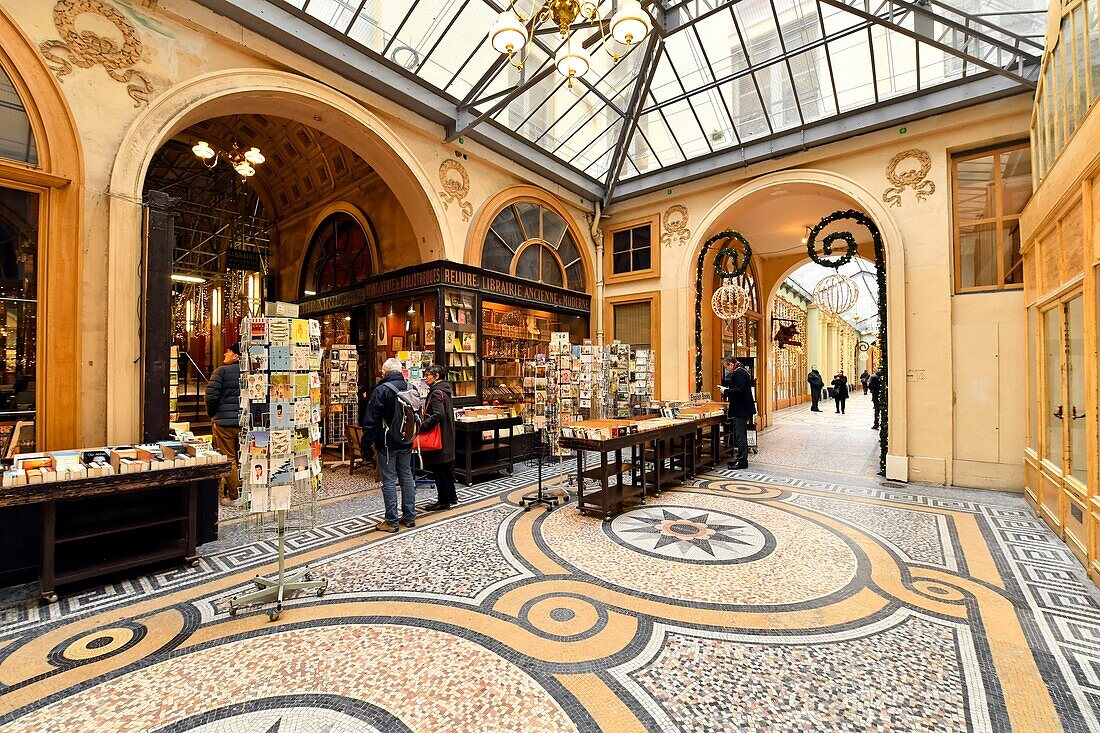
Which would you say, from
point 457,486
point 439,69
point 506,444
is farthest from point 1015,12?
point 457,486

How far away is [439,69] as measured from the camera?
283 inches

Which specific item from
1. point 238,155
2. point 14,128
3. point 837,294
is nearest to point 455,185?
point 238,155

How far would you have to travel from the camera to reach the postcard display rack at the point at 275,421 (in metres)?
3.13

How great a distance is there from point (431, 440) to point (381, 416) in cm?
73

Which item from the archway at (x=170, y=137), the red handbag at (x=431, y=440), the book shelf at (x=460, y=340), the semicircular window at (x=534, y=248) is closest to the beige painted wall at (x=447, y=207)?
the archway at (x=170, y=137)

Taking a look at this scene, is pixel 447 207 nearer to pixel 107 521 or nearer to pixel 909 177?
pixel 107 521

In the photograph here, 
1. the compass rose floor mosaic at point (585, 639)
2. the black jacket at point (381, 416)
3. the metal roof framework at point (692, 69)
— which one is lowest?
the compass rose floor mosaic at point (585, 639)

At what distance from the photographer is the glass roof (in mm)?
6090

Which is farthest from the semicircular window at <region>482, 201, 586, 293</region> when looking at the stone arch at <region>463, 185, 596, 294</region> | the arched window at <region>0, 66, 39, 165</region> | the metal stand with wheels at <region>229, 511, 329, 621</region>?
the metal stand with wheels at <region>229, 511, 329, 621</region>

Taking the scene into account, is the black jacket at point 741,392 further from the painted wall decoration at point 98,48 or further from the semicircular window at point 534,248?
the painted wall decoration at point 98,48

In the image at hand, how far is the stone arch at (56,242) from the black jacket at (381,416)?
2735 millimetres

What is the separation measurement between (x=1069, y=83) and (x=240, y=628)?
7.96m

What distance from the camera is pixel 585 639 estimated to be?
110 inches

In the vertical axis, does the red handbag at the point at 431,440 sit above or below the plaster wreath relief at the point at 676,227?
below
